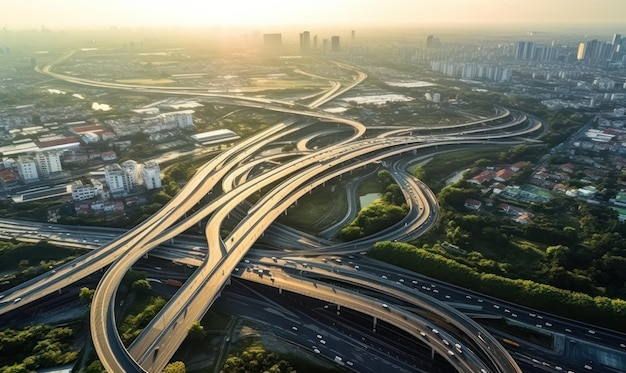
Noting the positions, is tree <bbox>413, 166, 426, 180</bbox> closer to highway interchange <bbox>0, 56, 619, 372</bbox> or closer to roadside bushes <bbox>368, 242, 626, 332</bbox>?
highway interchange <bbox>0, 56, 619, 372</bbox>

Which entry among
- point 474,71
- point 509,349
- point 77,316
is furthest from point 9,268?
point 474,71

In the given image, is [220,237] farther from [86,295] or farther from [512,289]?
[512,289]

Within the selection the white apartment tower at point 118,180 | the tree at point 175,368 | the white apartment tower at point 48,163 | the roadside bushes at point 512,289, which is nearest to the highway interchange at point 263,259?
the tree at point 175,368

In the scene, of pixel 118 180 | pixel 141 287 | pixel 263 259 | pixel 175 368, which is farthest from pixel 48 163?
pixel 175 368

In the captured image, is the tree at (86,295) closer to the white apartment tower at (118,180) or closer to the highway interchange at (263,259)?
the highway interchange at (263,259)

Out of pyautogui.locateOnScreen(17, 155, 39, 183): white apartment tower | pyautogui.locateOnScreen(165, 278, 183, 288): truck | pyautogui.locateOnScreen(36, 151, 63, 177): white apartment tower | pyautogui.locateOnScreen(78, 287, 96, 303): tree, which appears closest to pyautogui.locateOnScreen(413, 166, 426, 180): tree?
pyautogui.locateOnScreen(165, 278, 183, 288): truck
